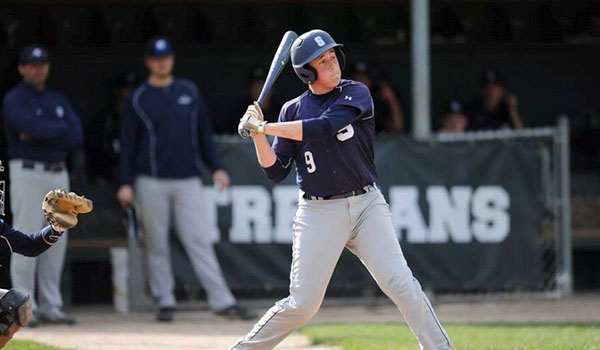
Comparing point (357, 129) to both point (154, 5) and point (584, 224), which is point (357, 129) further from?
point (154, 5)

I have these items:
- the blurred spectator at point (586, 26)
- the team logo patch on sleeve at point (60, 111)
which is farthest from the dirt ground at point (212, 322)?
the blurred spectator at point (586, 26)

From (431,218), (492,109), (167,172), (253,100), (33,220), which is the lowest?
(431,218)

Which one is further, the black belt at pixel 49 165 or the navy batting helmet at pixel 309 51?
the black belt at pixel 49 165

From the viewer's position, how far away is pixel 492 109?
441 inches

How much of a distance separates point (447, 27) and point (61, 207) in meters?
7.15

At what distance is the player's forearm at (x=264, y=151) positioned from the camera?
5.96m

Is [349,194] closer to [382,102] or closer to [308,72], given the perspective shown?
[308,72]

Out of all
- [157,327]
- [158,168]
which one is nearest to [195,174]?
[158,168]

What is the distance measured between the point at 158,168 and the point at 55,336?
1617mm

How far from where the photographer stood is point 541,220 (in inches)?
392

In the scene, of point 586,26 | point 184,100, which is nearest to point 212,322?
point 184,100

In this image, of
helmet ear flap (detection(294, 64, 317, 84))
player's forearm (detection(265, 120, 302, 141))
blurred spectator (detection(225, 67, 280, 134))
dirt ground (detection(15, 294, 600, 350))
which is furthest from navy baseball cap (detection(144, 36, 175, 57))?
player's forearm (detection(265, 120, 302, 141))

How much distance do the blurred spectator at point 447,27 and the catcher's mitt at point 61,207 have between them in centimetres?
703

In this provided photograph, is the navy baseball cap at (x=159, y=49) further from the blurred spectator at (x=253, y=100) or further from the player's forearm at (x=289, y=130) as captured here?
the player's forearm at (x=289, y=130)
